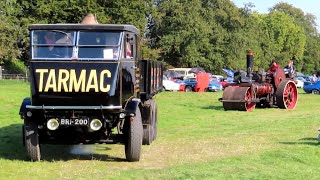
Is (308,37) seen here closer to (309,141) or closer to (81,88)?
(309,141)

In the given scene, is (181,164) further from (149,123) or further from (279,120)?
(279,120)

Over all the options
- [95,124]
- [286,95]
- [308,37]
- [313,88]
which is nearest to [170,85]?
[313,88]

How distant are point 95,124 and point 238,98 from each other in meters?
12.9

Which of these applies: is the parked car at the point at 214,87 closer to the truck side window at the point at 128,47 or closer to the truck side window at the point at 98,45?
the truck side window at the point at 128,47

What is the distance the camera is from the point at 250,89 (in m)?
22.4

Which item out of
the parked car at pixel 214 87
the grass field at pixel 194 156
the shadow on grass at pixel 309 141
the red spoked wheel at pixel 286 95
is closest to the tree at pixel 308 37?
the parked car at pixel 214 87

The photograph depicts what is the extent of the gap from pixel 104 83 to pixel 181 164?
197cm

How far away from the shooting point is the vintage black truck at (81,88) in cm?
962

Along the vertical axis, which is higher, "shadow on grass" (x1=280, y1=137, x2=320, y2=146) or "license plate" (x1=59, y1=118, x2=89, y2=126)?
"license plate" (x1=59, y1=118, x2=89, y2=126)

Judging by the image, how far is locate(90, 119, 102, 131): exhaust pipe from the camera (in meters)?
9.81

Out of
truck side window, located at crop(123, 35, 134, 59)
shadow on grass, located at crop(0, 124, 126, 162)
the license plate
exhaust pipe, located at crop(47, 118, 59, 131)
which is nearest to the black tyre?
shadow on grass, located at crop(0, 124, 126, 162)

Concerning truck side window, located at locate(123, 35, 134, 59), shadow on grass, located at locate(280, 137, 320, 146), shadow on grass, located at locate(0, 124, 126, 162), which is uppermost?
truck side window, located at locate(123, 35, 134, 59)

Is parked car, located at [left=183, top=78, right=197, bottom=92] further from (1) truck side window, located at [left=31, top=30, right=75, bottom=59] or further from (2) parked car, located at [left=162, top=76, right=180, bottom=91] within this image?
(1) truck side window, located at [left=31, top=30, right=75, bottom=59]

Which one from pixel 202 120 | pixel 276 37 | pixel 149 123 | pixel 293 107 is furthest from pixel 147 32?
pixel 149 123
